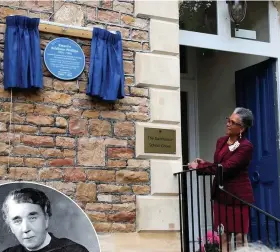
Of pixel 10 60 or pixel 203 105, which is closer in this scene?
pixel 10 60

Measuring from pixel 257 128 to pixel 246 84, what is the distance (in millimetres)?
604

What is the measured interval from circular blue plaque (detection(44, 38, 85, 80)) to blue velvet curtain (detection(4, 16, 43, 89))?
13cm

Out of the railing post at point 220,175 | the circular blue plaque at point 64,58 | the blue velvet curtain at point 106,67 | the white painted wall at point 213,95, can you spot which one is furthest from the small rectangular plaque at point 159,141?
the white painted wall at point 213,95

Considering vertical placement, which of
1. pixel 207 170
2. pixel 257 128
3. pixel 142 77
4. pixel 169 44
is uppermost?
pixel 169 44

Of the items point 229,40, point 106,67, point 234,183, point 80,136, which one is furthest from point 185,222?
point 229,40

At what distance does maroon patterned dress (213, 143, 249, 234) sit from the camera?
17.4ft

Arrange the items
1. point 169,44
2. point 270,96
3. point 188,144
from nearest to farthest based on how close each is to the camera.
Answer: point 169,44 → point 270,96 → point 188,144

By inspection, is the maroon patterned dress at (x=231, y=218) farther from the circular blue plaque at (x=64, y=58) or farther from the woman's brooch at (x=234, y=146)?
the circular blue plaque at (x=64, y=58)

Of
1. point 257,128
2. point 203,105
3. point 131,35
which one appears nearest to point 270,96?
point 257,128

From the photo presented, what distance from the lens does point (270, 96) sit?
683cm

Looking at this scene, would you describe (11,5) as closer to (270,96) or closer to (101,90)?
(101,90)

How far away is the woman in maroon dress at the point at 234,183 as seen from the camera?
5.36m

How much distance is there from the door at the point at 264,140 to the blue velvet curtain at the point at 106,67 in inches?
82.1

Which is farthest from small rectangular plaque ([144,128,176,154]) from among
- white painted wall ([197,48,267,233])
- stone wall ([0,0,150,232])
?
white painted wall ([197,48,267,233])
